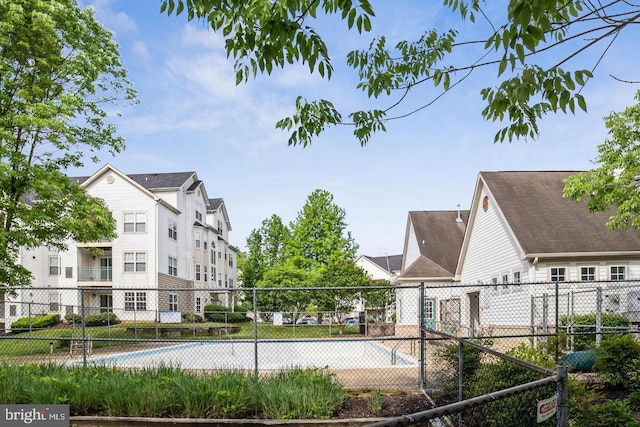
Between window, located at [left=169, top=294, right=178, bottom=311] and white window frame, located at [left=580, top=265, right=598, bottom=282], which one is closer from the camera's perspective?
white window frame, located at [left=580, top=265, right=598, bottom=282]

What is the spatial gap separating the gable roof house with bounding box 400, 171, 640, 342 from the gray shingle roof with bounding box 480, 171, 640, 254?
35 mm

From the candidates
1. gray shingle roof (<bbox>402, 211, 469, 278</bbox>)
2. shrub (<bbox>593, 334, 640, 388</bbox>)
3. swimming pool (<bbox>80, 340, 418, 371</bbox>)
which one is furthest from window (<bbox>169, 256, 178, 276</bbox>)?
shrub (<bbox>593, 334, 640, 388</bbox>)

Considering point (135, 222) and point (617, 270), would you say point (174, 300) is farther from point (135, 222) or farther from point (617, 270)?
point (617, 270)

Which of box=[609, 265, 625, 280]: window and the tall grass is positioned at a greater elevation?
box=[609, 265, 625, 280]: window

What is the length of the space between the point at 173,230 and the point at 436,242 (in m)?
18.8

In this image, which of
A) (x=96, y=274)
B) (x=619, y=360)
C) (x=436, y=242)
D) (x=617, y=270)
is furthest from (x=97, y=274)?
(x=619, y=360)

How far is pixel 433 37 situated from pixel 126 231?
31.8 m

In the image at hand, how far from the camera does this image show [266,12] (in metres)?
3.91

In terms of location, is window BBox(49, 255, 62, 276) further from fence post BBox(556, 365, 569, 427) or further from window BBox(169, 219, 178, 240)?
fence post BBox(556, 365, 569, 427)

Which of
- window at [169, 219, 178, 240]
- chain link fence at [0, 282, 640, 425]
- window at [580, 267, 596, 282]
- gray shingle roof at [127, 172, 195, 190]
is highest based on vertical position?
gray shingle roof at [127, 172, 195, 190]

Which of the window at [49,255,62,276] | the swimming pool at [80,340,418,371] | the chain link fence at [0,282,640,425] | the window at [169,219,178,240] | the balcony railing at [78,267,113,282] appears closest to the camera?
the chain link fence at [0,282,640,425]

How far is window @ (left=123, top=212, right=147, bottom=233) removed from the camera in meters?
33.9

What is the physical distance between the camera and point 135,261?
34.0m

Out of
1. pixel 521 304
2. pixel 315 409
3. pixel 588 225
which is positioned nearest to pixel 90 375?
pixel 315 409
